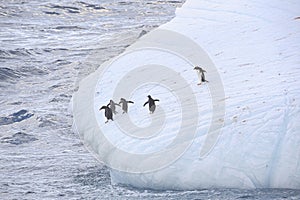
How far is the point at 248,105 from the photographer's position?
29.4 feet

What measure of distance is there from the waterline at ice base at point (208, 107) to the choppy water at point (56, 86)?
250mm

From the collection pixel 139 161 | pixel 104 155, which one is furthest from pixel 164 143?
pixel 104 155

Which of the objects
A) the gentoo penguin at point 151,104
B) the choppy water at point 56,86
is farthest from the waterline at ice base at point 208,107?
the choppy water at point 56,86

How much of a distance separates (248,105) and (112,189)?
1984mm

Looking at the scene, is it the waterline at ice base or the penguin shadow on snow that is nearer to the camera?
the waterline at ice base

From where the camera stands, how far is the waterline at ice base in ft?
26.4

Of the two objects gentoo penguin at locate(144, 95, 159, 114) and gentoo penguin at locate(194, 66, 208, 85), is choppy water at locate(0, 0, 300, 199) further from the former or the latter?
gentoo penguin at locate(194, 66, 208, 85)

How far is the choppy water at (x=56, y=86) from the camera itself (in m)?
8.84

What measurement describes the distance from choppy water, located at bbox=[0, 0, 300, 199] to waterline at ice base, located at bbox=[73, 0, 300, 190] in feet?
0.82

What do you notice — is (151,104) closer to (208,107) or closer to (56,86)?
(208,107)

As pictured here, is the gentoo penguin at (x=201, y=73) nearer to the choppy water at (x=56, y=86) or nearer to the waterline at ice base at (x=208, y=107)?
the waterline at ice base at (x=208, y=107)

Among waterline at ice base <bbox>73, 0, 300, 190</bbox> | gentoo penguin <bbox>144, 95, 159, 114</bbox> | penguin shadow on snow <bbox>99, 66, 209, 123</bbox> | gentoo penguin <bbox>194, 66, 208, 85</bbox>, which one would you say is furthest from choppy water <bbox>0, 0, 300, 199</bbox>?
gentoo penguin <bbox>194, 66, 208, 85</bbox>

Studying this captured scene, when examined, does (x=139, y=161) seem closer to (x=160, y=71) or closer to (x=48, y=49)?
(x=160, y=71)

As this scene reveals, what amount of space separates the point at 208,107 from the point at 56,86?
20.4ft
